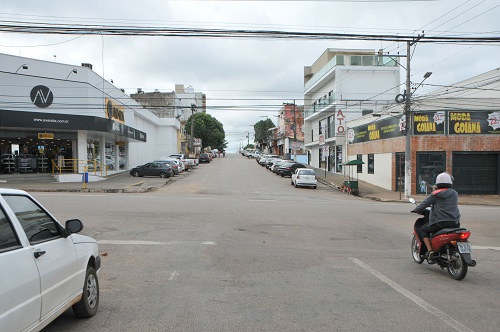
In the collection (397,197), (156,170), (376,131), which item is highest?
(376,131)

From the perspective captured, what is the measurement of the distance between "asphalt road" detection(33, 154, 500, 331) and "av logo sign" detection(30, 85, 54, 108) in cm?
1855

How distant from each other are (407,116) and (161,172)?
21.0 meters

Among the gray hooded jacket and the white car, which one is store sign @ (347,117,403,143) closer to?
the gray hooded jacket

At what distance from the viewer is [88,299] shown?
474 cm

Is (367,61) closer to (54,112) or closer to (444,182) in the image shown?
(54,112)

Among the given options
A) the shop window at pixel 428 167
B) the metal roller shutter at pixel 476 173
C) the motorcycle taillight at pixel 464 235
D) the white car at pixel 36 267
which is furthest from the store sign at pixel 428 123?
the white car at pixel 36 267

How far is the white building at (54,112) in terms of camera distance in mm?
27172

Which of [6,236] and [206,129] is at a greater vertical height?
[206,129]

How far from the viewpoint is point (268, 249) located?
353 inches

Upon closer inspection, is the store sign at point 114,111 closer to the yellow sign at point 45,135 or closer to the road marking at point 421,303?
the yellow sign at point 45,135

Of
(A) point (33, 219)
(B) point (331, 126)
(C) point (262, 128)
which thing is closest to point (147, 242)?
(A) point (33, 219)

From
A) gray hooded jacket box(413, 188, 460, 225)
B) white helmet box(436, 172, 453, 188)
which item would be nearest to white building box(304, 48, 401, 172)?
white helmet box(436, 172, 453, 188)

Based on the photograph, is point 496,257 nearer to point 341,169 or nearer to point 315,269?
point 315,269

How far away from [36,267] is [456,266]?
630 cm
